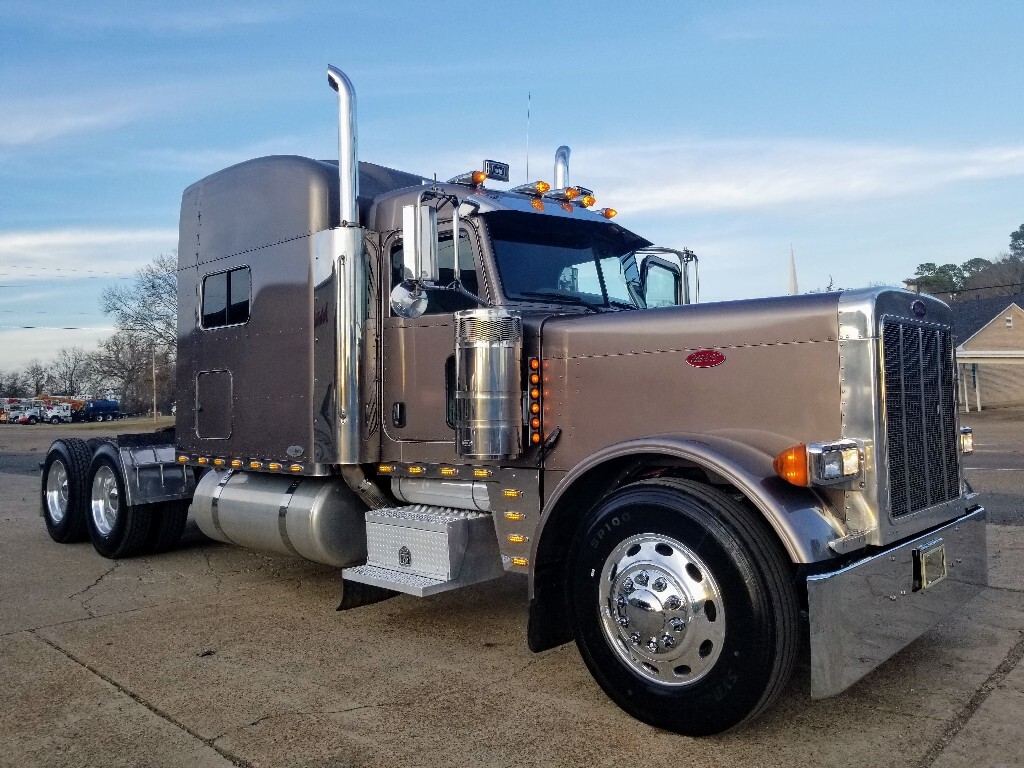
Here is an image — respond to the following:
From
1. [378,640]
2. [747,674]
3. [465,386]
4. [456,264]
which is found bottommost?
[378,640]

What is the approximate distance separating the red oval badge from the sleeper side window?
11.7ft

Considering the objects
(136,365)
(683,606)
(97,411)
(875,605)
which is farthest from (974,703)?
(97,411)

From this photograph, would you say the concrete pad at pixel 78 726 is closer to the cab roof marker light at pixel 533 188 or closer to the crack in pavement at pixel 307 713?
the crack in pavement at pixel 307 713

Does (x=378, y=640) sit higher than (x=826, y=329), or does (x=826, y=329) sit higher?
(x=826, y=329)

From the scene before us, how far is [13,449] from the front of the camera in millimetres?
27766

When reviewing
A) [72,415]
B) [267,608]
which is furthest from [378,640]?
[72,415]

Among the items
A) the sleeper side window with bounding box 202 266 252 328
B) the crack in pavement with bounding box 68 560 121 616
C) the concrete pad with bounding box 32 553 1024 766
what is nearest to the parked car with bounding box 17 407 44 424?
the crack in pavement with bounding box 68 560 121 616

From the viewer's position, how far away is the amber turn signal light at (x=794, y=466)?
3465 millimetres

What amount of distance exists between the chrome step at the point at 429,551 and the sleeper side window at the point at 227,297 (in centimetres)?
207

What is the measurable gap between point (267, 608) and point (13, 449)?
25.9m

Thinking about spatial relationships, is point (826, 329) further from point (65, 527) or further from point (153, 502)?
point (65, 527)

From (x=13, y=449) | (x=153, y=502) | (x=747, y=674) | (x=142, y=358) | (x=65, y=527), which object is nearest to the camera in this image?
(x=747, y=674)

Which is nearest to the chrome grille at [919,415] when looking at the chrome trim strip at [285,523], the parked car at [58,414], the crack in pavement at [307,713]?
the crack in pavement at [307,713]

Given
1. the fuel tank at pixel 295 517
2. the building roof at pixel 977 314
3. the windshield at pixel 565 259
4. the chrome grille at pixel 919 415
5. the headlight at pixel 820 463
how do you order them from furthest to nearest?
the building roof at pixel 977 314
the fuel tank at pixel 295 517
the windshield at pixel 565 259
the chrome grille at pixel 919 415
the headlight at pixel 820 463
